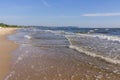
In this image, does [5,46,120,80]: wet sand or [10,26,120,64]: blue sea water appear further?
[10,26,120,64]: blue sea water

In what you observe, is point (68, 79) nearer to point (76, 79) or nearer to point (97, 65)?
point (76, 79)

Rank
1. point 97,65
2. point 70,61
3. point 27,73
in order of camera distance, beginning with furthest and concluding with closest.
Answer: point 70,61 < point 97,65 < point 27,73

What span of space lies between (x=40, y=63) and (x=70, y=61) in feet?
4.41

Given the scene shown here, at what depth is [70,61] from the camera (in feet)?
30.6

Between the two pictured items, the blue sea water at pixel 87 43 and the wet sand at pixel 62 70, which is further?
the blue sea water at pixel 87 43

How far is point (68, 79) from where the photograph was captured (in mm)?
6574

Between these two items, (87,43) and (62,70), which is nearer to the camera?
(62,70)

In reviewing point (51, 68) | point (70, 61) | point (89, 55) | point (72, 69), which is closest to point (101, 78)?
point (72, 69)

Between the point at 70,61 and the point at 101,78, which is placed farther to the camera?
the point at 70,61

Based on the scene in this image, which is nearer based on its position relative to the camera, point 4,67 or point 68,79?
point 68,79

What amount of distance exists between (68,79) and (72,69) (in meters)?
1.33

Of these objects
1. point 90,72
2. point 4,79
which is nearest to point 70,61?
point 90,72

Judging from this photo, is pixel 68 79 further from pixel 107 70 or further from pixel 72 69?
pixel 107 70

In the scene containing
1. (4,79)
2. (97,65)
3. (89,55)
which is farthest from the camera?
(89,55)
